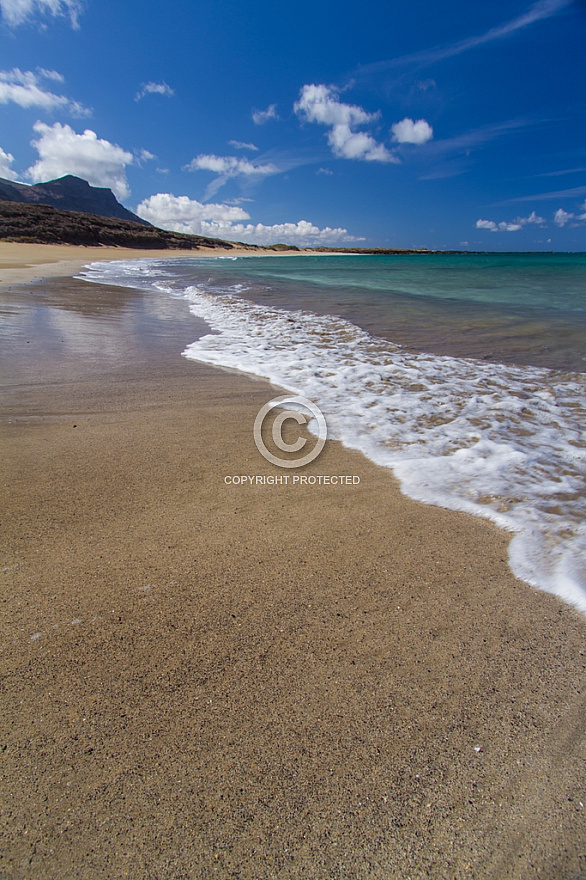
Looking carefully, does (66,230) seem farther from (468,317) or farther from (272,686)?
(272,686)

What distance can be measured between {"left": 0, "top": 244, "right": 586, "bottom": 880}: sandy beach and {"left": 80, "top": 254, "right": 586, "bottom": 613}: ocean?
31cm

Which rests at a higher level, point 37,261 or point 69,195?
point 69,195

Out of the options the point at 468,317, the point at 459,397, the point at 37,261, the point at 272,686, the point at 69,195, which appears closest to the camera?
the point at 272,686

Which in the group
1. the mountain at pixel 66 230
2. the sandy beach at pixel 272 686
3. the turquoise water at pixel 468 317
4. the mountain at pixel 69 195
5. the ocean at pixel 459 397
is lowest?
the sandy beach at pixel 272 686

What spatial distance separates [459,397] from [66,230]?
4325cm

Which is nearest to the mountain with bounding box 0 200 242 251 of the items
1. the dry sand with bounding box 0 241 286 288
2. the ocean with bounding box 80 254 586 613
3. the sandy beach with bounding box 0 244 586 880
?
the dry sand with bounding box 0 241 286 288

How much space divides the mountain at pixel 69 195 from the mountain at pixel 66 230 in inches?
1616

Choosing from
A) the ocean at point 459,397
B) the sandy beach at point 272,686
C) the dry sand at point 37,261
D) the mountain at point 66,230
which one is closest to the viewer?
the sandy beach at point 272,686

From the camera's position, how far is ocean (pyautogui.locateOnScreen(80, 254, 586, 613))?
2416 mm

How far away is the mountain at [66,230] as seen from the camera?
111 ft

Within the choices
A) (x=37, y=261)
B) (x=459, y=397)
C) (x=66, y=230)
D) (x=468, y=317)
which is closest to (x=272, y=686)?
(x=459, y=397)

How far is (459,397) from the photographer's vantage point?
4266mm

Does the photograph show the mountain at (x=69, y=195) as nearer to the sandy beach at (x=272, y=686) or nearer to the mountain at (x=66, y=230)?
the mountain at (x=66, y=230)

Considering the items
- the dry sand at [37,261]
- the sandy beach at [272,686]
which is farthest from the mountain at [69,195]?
the sandy beach at [272,686]
